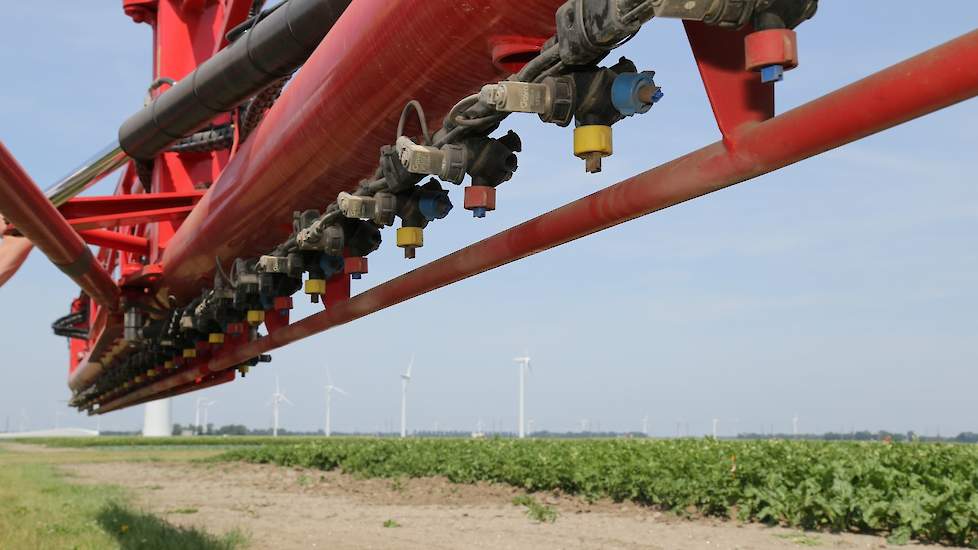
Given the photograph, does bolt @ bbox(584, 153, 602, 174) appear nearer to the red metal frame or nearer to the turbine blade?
the red metal frame

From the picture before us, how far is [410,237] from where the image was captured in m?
4.55

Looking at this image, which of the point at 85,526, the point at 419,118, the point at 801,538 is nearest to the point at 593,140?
the point at 419,118

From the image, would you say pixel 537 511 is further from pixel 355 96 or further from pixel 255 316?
pixel 355 96

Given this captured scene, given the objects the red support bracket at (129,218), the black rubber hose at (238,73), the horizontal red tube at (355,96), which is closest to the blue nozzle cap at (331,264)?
the horizontal red tube at (355,96)

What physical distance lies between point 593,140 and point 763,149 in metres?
0.75

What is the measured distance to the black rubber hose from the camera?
201 inches

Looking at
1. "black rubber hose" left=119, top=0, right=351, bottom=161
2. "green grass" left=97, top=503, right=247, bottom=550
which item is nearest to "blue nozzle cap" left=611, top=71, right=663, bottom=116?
"black rubber hose" left=119, top=0, right=351, bottom=161

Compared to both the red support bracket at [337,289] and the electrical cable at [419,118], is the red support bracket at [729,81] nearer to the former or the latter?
the electrical cable at [419,118]

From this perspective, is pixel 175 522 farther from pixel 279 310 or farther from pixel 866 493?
pixel 866 493

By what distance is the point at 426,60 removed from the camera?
3.57 m

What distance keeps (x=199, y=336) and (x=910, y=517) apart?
8074 millimetres

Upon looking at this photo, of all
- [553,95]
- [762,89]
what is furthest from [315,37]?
[762,89]

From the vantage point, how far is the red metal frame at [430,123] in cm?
200

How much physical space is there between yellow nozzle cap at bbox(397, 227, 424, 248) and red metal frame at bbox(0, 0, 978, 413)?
0.12 m
